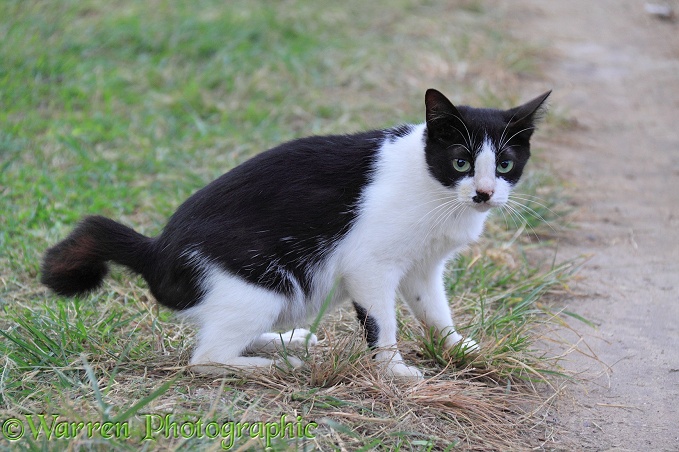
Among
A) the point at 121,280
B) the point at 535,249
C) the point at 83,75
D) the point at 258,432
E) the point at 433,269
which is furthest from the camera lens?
the point at 83,75

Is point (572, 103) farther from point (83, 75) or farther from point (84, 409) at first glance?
point (84, 409)

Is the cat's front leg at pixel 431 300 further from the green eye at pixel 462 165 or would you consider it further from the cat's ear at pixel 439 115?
the cat's ear at pixel 439 115

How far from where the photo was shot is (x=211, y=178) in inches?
193

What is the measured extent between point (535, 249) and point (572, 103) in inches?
102

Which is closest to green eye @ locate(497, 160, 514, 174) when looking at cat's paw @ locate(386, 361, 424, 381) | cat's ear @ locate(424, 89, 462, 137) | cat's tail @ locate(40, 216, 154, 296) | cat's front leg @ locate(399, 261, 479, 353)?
cat's ear @ locate(424, 89, 462, 137)

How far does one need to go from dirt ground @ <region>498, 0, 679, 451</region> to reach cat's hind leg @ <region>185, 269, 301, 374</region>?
114 cm

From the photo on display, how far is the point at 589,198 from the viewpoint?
5.05m

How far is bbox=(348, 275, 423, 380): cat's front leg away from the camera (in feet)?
9.75

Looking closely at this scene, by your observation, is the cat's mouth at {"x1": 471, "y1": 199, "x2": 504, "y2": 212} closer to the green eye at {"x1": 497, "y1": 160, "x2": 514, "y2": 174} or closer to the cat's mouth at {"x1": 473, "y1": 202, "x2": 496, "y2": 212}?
the cat's mouth at {"x1": 473, "y1": 202, "x2": 496, "y2": 212}

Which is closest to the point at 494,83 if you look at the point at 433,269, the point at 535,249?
the point at 535,249

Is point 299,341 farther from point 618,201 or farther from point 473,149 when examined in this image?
point 618,201

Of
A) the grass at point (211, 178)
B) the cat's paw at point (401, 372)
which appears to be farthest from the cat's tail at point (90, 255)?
the cat's paw at point (401, 372)

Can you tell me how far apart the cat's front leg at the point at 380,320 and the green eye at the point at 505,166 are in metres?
0.60

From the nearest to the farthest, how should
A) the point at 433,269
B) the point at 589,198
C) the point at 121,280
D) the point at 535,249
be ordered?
the point at 433,269 → the point at 121,280 → the point at 535,249 → the point at 589,198
